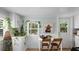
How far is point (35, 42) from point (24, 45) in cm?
15

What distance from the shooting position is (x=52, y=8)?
1638 millimetres

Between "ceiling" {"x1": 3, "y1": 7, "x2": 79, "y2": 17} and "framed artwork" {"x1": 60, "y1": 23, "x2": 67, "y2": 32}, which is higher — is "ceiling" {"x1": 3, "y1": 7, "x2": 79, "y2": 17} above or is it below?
above

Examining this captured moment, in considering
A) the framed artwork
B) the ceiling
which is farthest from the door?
the ceiling

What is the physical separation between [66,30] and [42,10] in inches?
17.0

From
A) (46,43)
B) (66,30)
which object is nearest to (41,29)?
(46,43)

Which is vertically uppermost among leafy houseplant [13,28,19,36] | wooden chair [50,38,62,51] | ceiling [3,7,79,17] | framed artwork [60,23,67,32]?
ceiling [3,7,79,17]

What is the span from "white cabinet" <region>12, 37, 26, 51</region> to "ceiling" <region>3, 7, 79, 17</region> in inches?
13.7

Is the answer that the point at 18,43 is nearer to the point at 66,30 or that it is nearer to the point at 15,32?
the point at 15,32

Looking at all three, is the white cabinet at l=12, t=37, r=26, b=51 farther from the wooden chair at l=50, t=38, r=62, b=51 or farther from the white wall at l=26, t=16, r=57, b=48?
the wooden chair at l=50, t=38, r=62, b=51

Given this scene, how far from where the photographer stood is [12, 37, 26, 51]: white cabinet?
1.70 m

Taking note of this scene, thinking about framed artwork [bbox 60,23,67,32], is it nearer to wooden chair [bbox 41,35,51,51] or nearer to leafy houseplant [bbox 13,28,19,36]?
wooden chair [bbox 41,35,51,51]

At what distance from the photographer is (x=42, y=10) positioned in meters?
1.66
